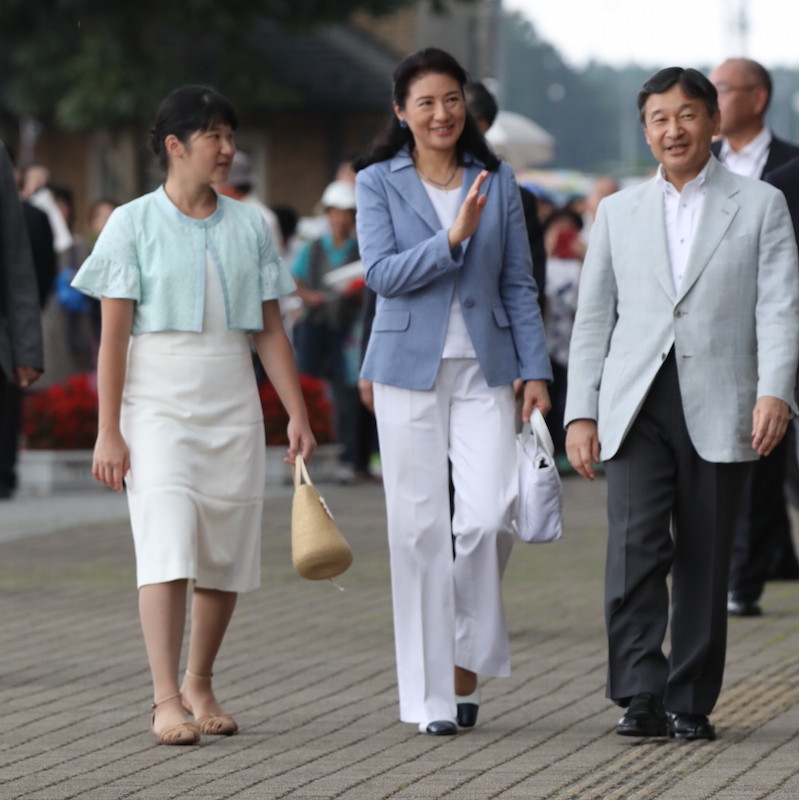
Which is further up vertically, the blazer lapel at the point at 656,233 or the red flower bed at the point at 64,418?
the blazer lapel at the point at 656,233

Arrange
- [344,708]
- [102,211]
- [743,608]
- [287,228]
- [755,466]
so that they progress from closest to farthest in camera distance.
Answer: [344,708] → [743,608] → [755,466] → [102,211] → [287,228]

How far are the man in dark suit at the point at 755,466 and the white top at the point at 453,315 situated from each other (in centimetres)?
202

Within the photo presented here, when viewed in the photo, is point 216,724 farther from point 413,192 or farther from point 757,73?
point 757,73

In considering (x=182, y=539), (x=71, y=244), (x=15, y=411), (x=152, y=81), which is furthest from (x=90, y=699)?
(x=152, y=81)

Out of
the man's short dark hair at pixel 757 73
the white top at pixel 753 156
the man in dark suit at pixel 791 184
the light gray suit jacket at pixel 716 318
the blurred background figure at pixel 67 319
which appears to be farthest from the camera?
the blurred background figure at pixel 67 319

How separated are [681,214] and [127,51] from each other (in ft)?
72.3

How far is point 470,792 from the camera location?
4.98 metres

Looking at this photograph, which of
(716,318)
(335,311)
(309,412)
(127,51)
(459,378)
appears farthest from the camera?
(127,51)

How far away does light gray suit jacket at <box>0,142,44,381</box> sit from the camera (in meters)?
6.80

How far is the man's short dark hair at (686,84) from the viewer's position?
224 inches

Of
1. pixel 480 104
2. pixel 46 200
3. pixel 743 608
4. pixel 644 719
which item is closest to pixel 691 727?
pixel 644 719

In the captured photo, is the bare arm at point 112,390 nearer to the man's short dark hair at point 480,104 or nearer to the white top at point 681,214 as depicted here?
the white top at point 681,214

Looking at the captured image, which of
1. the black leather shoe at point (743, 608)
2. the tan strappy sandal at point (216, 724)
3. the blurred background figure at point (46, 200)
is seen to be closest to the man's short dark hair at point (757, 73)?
the black leather shoe at point (743, 608)

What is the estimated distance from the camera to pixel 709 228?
5.68 meters
